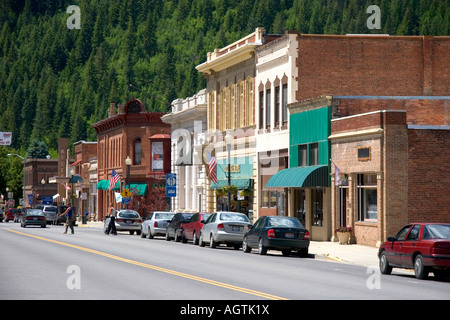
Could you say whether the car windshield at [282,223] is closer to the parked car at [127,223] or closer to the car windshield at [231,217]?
the car windshield at [231,217]

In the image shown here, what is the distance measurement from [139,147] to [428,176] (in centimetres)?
5220

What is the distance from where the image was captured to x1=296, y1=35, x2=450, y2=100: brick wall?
48.6 m

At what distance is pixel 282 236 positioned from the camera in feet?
110

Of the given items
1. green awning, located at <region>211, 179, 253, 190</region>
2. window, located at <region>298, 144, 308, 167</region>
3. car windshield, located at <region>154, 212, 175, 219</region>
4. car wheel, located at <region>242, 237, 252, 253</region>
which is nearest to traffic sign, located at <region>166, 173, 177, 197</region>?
green awning, located at <region>211, 179, 253, 190</region>

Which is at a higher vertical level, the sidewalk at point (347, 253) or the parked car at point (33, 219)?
the parked car at point (33, 219)

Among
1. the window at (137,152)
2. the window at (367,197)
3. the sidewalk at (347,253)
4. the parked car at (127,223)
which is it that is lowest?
the sidewalk at (347,253)

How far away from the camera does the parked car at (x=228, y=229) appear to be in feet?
126

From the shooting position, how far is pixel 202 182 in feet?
217

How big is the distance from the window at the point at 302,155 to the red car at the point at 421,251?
821 inches

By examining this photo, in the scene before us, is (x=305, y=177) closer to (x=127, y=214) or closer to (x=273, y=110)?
(x=273, y=110)

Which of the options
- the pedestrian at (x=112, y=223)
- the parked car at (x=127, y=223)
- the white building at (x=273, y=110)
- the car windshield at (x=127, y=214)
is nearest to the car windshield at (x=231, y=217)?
the white building at (x=273, y=110)

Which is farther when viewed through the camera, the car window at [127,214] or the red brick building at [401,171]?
the car window at [127,214]
